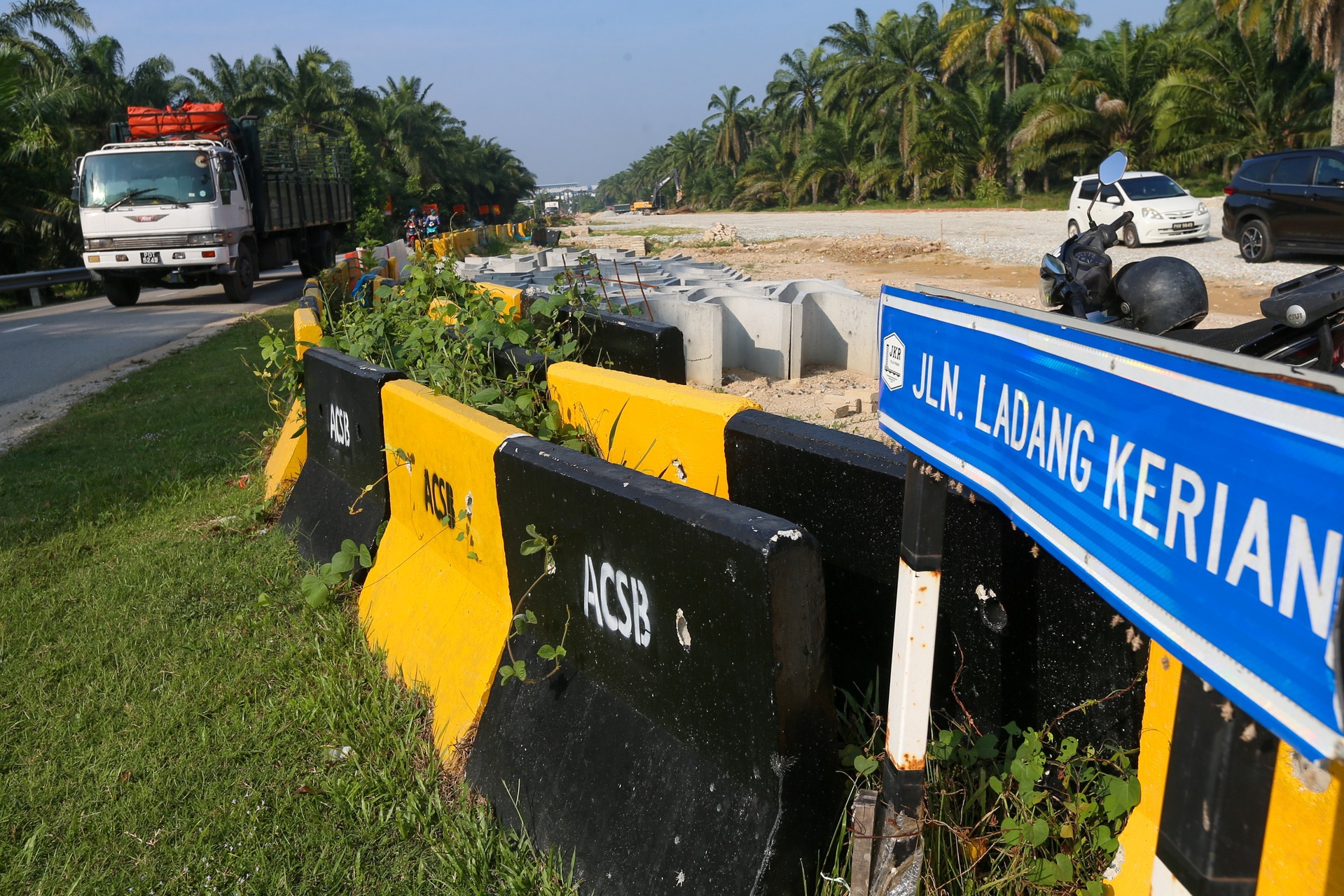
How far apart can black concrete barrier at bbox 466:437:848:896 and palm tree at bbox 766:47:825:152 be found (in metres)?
75.3

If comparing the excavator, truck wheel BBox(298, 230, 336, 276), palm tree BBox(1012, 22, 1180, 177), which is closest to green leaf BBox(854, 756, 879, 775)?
truck wheel BBox(298, 230, 336, 276)

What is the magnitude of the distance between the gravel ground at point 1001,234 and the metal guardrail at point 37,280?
66.2ft

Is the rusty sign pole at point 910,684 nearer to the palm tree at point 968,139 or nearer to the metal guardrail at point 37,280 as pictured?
the metal guardrail at point 37,280

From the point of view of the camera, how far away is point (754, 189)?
7219 cm

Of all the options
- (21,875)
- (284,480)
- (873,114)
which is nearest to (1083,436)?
(21,875)

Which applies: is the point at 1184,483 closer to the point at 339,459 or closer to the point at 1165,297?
the point at 1165,297

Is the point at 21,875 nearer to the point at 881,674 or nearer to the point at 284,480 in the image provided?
the point at 881,674

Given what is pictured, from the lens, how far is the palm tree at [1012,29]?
46781 millimetres

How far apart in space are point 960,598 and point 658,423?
130 centimetres

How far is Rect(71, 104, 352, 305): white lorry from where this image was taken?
18.8 metres

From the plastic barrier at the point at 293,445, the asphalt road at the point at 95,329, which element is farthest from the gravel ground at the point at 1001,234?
the asphalt road at the point at 95,329

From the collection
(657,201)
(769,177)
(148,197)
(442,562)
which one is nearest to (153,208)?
(148,197)

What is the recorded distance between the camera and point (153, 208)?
61.7 feet

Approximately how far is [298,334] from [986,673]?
5046mm
